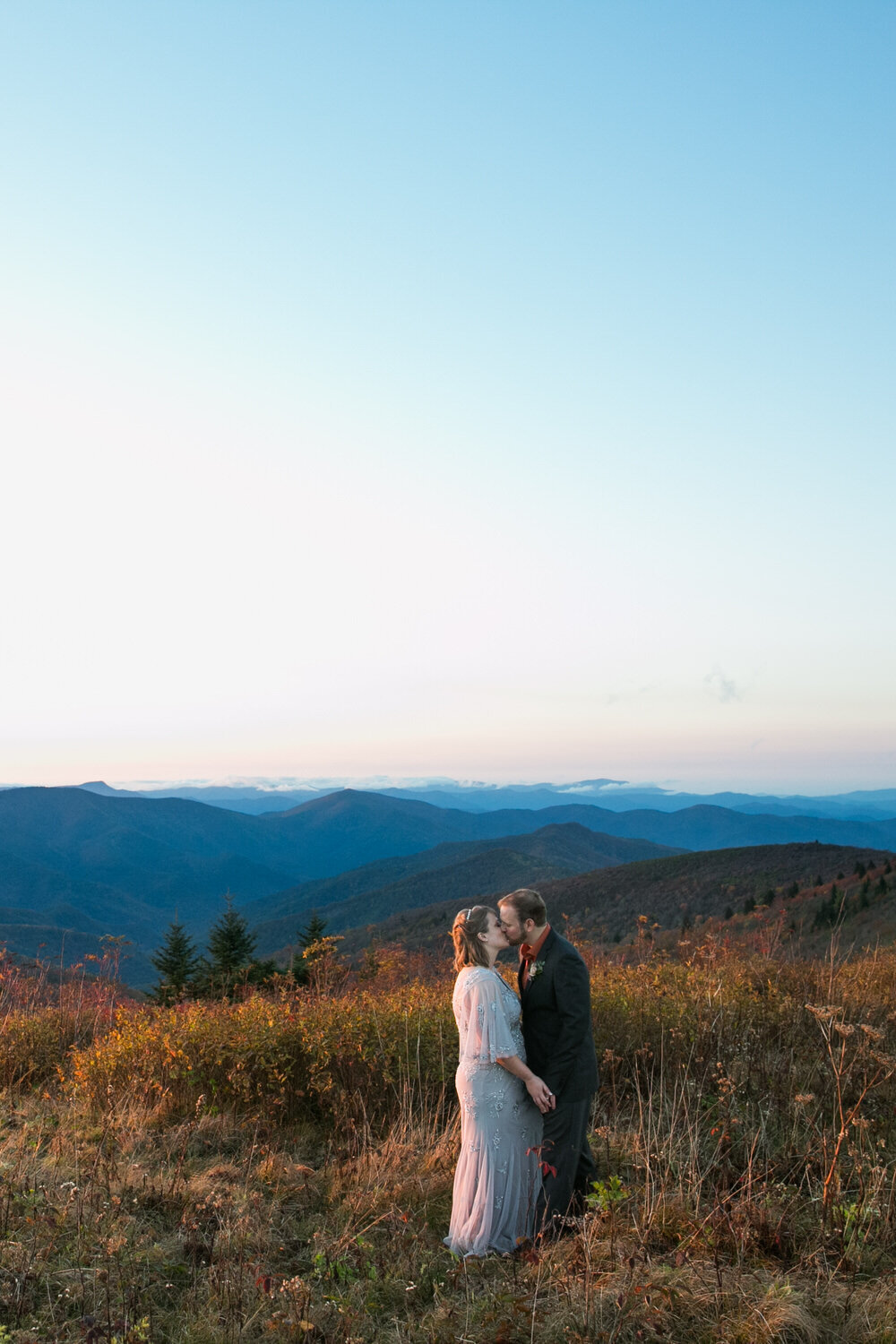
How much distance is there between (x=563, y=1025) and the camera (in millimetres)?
4207

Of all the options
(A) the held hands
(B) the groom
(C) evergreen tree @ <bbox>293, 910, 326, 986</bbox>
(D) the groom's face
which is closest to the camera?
(A) the held hands

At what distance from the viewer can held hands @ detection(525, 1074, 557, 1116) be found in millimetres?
3992

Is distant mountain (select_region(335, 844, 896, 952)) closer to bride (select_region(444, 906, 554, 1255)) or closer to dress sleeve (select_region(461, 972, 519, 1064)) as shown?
bride (select_region(444, 906, 554, 1255))

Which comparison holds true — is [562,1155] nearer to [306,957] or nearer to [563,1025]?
[563,1025]

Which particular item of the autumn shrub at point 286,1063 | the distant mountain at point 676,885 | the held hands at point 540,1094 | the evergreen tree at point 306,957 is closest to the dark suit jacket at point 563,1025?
the held hands at point 540,1094

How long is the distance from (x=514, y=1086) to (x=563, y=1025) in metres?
0.37

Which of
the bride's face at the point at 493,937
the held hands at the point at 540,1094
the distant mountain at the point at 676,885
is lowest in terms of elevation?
the distant mountain at the point at 676,885

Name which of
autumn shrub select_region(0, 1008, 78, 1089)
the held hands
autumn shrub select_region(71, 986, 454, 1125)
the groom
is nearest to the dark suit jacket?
the groom

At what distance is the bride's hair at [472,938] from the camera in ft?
13.3

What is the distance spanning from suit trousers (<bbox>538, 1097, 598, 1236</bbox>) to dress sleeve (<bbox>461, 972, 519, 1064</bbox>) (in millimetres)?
→ 448

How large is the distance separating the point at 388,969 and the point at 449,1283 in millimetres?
4222

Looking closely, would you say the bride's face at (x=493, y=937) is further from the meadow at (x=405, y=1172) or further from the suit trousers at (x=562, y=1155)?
the meadow at (x=405, y=1172)

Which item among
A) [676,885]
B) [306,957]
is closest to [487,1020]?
[306,957]

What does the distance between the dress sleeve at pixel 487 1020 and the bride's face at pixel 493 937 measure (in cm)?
13
